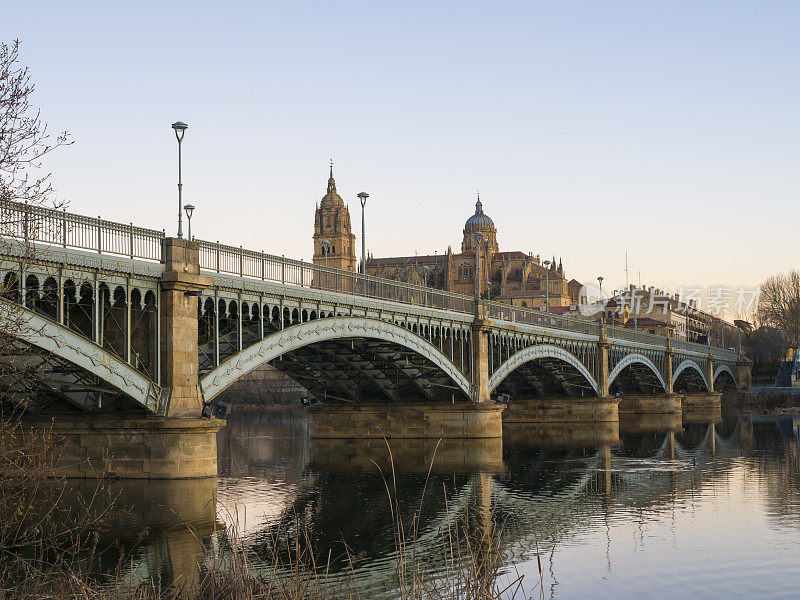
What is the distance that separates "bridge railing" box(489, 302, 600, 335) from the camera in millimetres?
62469

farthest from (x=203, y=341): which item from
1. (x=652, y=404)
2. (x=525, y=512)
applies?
(x=652, y=404)

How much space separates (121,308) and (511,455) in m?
25.4

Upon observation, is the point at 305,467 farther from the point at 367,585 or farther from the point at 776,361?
the point at 776,361

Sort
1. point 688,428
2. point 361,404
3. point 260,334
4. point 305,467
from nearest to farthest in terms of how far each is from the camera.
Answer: point 260,334
point 305,467
point 361,404
point 688,428

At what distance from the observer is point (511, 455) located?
5012 cm

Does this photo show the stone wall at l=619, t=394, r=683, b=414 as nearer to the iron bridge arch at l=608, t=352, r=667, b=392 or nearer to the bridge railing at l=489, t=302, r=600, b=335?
the iron bridge arch at l=608, t=352, r=667, b=392

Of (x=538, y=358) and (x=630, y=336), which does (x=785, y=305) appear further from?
(x=538, y=358)

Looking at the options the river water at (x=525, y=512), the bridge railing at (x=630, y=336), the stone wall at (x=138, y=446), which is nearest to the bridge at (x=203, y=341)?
the stone wall at (x=138, y=446)

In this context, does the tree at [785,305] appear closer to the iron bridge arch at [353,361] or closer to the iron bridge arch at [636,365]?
the iron bridge arch at [636,365]

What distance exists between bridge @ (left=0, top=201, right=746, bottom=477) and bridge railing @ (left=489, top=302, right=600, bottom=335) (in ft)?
0.75

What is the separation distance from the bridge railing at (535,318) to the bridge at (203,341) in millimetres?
229

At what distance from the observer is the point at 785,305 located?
15400 centimetres

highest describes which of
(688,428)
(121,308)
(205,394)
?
(121,308)

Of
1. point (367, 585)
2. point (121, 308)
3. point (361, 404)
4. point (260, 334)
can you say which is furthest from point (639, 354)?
point (367, 585)
